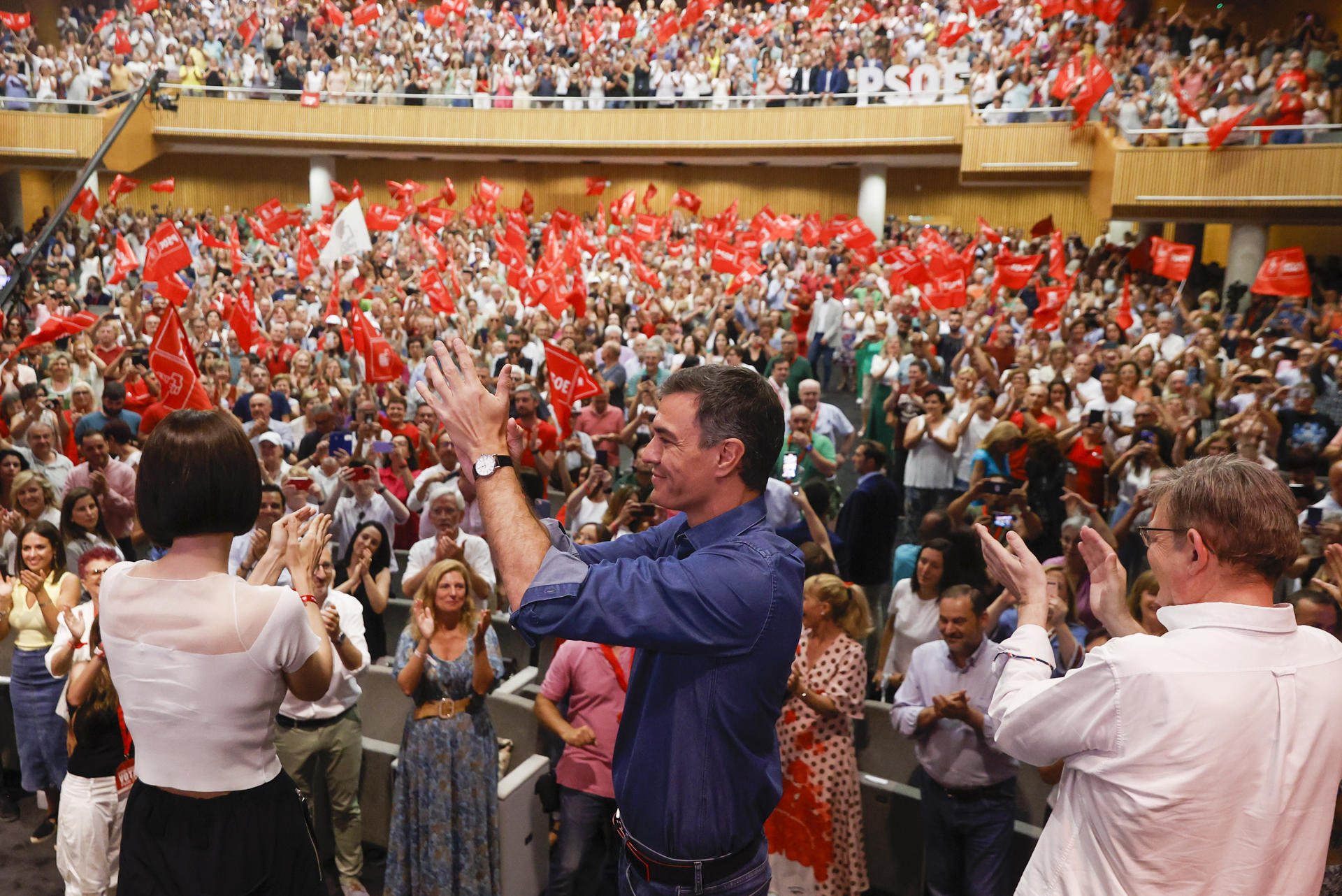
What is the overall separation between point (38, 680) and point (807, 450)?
4253 millimetres

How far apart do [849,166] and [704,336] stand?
45.9 feet

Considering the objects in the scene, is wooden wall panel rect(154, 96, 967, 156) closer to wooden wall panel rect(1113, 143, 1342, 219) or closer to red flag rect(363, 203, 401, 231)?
red flag rect(363, 203, 401, 231)

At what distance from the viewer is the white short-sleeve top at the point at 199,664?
1.90m

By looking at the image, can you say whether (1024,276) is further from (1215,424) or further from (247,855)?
(247,855)

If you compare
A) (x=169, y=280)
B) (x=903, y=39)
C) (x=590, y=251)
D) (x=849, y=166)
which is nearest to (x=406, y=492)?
(x=169, y=280)

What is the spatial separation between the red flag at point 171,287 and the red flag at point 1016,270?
8.52 m

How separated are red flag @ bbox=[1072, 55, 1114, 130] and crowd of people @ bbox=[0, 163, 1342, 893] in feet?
12.4

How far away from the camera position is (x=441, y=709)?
3.93m

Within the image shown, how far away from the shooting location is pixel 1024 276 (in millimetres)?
11852

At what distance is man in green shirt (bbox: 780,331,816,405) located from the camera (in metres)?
8.92

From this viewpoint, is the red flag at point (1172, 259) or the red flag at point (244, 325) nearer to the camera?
the red flag at point (244, 325)

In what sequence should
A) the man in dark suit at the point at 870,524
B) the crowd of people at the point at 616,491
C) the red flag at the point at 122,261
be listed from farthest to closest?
the red flag at the point at 122,261
the man in dark suit at the point at 870,524
the crowd of people at the point at 616,491

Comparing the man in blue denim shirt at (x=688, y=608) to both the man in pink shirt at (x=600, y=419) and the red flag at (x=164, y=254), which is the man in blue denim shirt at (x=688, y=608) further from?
the red flag at (x=164, y=254)

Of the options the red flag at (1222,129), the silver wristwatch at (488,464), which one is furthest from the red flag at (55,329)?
the red flag at (1222,129)
